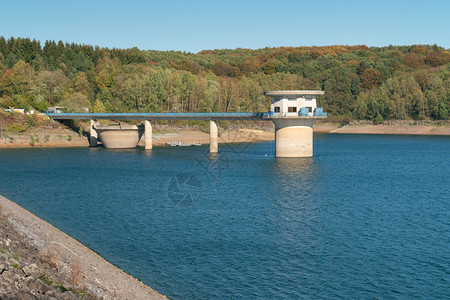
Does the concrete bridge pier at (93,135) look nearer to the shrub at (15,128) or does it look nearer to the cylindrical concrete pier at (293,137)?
the shrub at (15,128)

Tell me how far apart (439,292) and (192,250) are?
873 inches

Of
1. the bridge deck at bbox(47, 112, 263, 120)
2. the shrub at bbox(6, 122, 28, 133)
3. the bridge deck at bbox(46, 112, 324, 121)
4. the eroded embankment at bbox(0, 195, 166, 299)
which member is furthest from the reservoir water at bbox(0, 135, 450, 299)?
the shrub at bbox(6, 122, 28, 133)

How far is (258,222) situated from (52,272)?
31100 mm

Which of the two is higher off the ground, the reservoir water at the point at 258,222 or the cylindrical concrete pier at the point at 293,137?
the cylindrical concrete pier at the point at 293,137

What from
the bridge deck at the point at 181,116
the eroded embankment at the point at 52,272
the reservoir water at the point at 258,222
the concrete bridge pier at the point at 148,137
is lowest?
the reservoir water at the point at 258,222

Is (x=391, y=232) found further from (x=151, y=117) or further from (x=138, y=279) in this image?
(x=151, y=117)

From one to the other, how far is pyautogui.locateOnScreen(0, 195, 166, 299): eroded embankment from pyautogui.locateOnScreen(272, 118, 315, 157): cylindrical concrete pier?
90975 millimetres

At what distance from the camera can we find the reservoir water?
41375mm

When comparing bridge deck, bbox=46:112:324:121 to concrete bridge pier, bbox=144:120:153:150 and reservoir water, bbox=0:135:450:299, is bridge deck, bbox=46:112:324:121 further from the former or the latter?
reservoir water, bbox=0:135:450:299

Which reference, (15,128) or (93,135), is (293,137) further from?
(15,128)

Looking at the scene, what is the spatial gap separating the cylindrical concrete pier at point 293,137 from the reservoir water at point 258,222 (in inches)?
409

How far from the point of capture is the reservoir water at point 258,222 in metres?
41.4

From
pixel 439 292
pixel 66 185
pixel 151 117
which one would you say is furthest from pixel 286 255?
pixel 151 117

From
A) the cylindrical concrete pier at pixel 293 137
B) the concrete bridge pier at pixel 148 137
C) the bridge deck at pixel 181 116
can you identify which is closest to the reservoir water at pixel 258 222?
the cylindrical concrete pier at pixel 293 137
